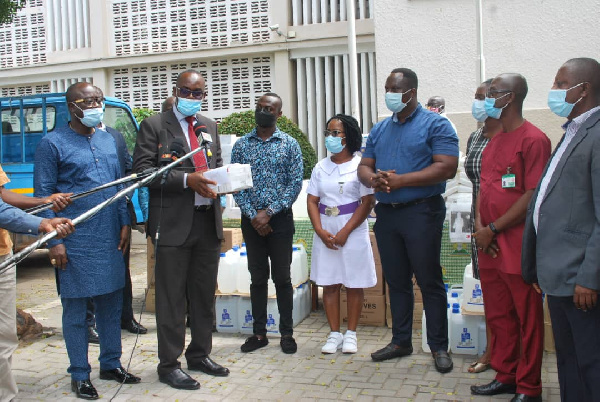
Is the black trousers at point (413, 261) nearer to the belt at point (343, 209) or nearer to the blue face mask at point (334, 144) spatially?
the belt at point (343, 209)

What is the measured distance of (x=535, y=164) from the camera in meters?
3.94

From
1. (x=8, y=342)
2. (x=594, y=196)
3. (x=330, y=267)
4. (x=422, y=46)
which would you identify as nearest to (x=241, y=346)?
(x=330, y=267)

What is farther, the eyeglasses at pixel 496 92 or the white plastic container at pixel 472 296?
the white plastic container at pixel 472 296

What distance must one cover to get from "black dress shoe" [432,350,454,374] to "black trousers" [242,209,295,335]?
133 centimetres

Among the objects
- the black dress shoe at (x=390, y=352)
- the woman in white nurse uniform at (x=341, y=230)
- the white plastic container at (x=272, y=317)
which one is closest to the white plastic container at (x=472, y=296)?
the black dress shoe at (x=390, y=352)

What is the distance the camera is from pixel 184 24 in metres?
15.0

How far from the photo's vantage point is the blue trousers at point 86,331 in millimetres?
4535

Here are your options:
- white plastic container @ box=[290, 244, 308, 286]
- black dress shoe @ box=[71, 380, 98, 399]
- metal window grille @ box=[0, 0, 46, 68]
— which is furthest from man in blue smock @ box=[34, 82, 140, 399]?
metal window grille @ box=[0, 0, 46, 68]

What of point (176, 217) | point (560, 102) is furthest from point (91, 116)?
point (560, 102)

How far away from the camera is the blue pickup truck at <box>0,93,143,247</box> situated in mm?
9203

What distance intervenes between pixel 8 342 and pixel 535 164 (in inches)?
142

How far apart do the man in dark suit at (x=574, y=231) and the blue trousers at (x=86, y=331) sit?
120 inches

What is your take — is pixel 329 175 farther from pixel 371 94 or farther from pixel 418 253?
pixel 371 94

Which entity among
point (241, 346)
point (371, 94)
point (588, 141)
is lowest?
point (241, 346)
